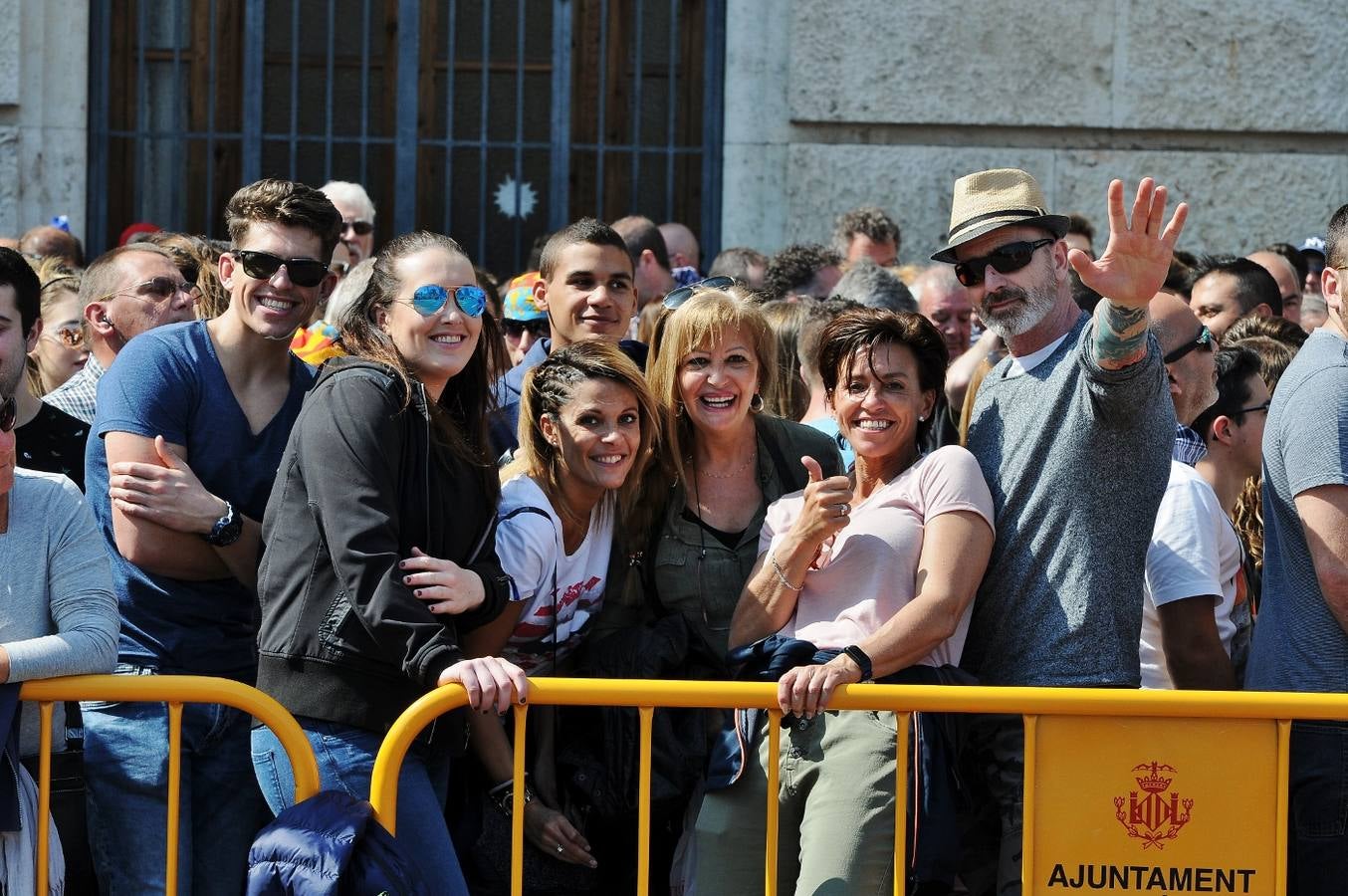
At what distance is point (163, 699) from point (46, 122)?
5468 mm

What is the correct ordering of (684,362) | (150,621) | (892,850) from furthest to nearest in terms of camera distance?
(684,362), (150,621), (892,850)

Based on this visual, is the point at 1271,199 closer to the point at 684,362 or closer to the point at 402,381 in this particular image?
the point at 684,362

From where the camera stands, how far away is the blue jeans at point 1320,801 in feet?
11.8

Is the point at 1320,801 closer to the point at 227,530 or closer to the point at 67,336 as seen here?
the point at 227,530

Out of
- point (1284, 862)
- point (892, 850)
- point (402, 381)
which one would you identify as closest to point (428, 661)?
point (402, 381)

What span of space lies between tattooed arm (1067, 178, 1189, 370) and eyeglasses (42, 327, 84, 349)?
11.1 ft

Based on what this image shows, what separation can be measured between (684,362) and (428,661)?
1217 mm

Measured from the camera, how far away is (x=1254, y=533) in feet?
15.5

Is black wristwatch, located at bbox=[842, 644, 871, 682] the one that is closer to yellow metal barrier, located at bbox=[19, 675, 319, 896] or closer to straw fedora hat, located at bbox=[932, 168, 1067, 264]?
straw fedora hat, located at bbox=[932, 168, 1067, 264]

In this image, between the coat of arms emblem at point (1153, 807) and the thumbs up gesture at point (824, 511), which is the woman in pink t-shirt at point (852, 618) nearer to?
the thumbs up gesture at point (824, 511)

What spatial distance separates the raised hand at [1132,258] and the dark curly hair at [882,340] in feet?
2.12

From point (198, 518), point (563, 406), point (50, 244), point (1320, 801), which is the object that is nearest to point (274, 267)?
point (198, 518)

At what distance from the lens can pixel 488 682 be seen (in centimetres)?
344

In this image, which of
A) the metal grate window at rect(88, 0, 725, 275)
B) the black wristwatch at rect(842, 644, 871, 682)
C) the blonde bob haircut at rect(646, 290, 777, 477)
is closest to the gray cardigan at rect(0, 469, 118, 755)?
the blonde bob haircut at rect(646, 290, 777, 477)
